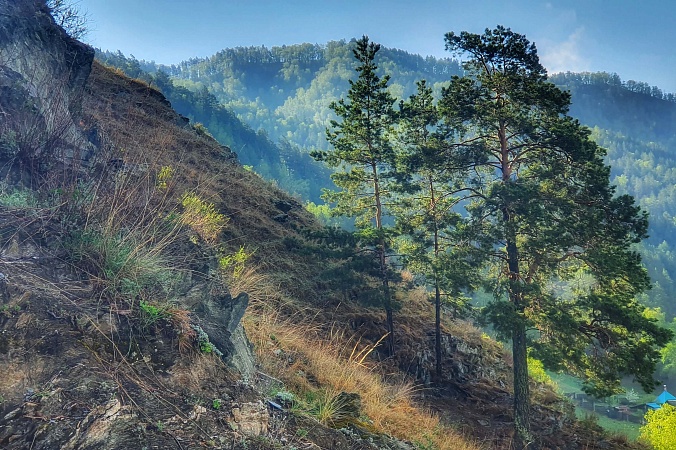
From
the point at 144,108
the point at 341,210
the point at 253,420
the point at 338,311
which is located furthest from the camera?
the point at 144,108

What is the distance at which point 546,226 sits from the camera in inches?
390

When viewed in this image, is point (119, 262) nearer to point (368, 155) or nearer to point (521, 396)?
point (521, 396)

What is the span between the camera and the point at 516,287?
9672 millimetres

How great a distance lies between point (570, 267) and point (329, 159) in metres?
7.50

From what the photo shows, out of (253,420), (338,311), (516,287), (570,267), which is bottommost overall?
(338,311)

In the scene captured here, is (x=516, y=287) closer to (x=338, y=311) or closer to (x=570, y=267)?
(x=570, y=267)

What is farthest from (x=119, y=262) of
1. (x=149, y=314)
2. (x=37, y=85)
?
(x=37, y=85)

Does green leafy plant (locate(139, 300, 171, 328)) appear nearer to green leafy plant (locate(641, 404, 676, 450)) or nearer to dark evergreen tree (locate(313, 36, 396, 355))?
dark evergreen tree (locate(313, 36, 396, 355))

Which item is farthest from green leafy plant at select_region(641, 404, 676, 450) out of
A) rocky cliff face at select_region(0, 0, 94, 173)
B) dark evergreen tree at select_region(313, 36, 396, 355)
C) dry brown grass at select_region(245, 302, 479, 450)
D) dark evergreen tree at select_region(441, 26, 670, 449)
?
rocky cliff face at select_region(0, 0, 94, 173)

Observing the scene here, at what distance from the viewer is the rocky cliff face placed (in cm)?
340

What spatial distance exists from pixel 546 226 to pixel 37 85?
32.8 feet

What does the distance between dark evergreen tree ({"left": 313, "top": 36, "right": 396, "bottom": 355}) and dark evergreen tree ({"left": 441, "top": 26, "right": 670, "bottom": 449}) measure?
2305 mm

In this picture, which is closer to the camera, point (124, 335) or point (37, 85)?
point (124, 335)

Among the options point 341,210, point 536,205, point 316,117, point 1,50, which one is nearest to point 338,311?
point 341,210
